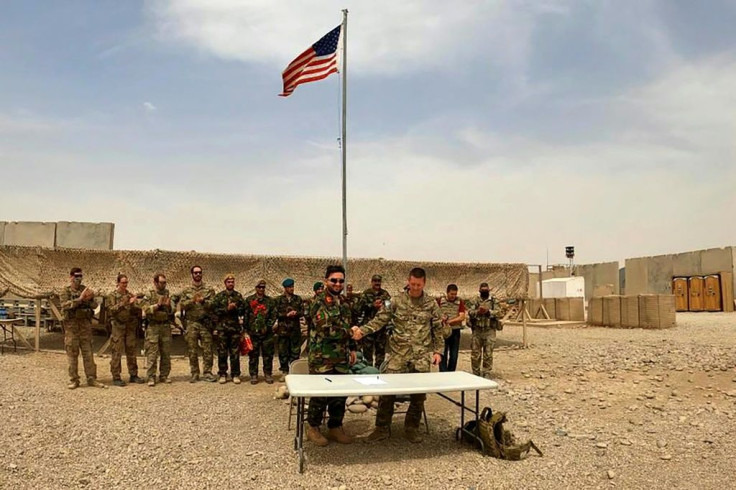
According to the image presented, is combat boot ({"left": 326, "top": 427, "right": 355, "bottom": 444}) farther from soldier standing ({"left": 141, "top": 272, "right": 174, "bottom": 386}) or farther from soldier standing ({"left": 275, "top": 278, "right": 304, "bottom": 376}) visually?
soldier standing ({"left": 141, "top": 272, "right": 174, "bottom": 386})

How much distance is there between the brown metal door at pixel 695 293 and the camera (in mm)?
26125

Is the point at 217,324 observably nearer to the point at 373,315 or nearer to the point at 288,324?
the point at 288,324

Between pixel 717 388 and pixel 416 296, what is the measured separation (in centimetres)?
596

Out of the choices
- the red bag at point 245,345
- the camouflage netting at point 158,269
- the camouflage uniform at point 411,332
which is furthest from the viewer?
the camouflage netting at point 158,269

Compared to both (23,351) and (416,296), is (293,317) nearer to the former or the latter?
(416,296)

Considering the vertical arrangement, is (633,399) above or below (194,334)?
below

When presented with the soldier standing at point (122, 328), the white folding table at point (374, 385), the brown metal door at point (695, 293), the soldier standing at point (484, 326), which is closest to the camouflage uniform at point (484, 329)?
the soldier standing at point (484, 326)

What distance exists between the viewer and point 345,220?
10461mm

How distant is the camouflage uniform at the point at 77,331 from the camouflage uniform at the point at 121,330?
37 cm

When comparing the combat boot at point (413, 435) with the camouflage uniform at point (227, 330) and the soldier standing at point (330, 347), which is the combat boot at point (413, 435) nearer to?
the soldier standing at point (330, 347)

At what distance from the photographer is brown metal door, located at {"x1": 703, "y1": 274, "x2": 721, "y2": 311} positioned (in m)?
25.1

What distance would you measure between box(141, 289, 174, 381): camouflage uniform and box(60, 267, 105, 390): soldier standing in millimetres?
824

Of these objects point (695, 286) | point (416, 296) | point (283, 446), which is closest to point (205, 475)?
point (283, 446)

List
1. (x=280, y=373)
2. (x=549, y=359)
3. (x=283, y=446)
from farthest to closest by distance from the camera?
(x=549, y=359) → (x=280, y=373) → (x=283, y=446)
